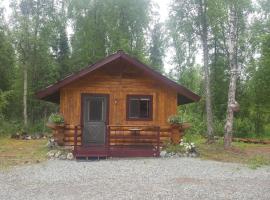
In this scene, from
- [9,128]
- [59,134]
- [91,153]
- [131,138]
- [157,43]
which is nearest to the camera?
[91,153]

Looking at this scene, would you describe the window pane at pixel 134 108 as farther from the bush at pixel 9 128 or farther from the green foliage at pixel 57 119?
the bush at pixel 9 128

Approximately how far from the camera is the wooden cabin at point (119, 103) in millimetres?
16750

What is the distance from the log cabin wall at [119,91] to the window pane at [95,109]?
1.24 ft

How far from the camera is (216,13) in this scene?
21094 millimetres

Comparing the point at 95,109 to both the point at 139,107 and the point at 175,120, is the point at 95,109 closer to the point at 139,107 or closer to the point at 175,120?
the point at 139,107

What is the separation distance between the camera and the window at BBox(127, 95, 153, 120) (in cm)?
1700

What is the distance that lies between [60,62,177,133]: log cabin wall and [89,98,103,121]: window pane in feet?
1.24

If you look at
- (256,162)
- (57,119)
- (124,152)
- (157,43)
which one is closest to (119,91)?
(57,119)

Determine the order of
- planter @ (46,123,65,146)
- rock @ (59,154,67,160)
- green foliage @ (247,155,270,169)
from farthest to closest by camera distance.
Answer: planter @ (46,123,65,146) → rock @ (59,154,67,160) → green foliage @ (247,155,270,169)

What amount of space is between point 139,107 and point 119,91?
42.8 inches

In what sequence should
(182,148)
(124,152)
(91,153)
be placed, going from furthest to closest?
(182,148) < (124,152) < (91,153)

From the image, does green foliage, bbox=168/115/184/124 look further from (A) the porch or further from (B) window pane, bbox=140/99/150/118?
(B) window pane, bbox=140/99/150/118

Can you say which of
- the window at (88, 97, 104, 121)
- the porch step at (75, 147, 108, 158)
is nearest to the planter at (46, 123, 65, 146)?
the window at (88, 97, 104, 121)

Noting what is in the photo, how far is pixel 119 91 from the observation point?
17.0m
